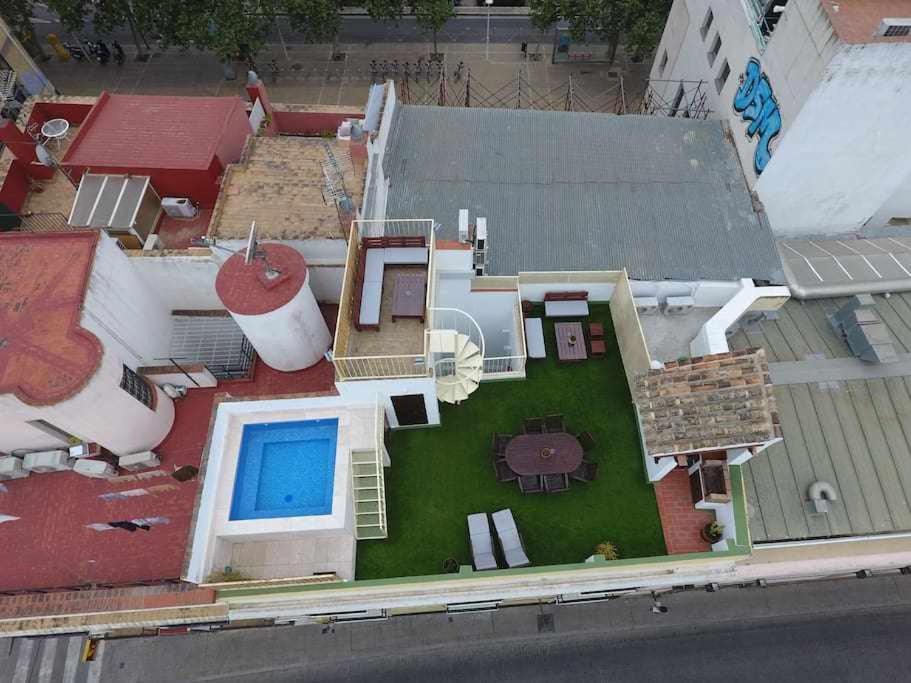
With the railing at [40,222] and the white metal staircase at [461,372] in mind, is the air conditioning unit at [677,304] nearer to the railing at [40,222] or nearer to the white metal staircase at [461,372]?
the white metal staircase at [461,372]

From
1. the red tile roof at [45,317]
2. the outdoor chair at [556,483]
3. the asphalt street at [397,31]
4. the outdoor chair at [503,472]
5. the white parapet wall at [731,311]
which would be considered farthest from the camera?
the asphalt street at [397,31]

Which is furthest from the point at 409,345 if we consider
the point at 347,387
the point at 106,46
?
the point at 106,46

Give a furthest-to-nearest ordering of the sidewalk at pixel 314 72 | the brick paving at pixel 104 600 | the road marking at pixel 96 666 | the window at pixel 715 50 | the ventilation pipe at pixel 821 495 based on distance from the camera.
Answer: the sidewalk at pixel 314 72 → the window at pixel 715 50 → the road marking at pixel 96 666 → the ventilation pipe at pixel 821 495 → the brick paving at pixel 104 600

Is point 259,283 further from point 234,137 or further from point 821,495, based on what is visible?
point 821,495

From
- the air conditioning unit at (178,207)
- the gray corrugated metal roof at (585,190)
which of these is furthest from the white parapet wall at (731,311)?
the air conditioning unit at (178,207)

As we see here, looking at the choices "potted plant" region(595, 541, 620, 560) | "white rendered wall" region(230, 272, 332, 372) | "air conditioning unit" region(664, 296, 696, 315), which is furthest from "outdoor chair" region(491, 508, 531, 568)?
"air conditioning unit" region(664, 296, 696, 315)

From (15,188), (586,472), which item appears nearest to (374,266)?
(586,472)
